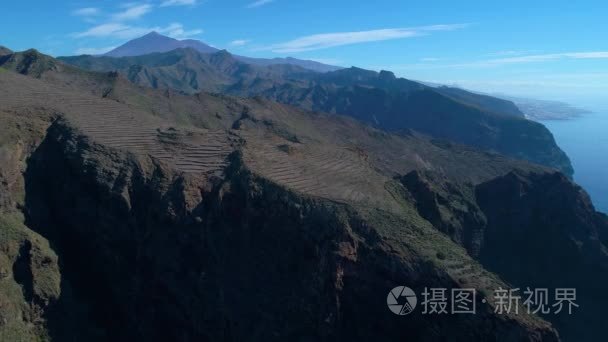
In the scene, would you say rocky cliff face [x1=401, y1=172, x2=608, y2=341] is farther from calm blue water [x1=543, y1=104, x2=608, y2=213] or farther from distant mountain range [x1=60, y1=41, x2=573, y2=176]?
distant mountain range [x1=60, y1=41, x2=573, y2=176]

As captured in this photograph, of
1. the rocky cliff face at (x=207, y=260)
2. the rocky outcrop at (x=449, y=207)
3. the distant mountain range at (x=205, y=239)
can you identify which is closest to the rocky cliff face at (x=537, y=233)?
the rocky outcrop at (x=449, y=207)

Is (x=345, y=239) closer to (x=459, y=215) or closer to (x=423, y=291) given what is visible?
(x=423, y=291)

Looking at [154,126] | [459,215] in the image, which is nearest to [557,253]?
[459,215]

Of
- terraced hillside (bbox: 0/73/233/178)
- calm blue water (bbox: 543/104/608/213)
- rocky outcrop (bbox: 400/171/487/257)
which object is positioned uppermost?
terraced hillside (bbox: 0/73/233/178)

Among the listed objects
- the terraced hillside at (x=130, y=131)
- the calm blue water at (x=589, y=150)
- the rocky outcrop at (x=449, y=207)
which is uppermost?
the terraced hillside at (x=130, y=131)

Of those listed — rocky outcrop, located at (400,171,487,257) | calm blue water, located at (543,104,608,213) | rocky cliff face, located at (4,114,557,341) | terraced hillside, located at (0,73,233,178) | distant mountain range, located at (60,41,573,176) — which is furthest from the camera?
distant mountain range, located at (60,41,573,176)

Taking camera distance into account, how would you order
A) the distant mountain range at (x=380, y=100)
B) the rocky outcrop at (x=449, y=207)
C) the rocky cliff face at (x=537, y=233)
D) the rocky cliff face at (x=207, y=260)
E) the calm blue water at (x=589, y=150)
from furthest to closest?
the distant mountain range at (x=380, y=100) < the calm blue water at (x=589, y=150) < the rocky cliff face at (x=537, y=233) < the rocky outcrop at (x=449, y=207) < the rocky cliff face at (x=207, y=260)

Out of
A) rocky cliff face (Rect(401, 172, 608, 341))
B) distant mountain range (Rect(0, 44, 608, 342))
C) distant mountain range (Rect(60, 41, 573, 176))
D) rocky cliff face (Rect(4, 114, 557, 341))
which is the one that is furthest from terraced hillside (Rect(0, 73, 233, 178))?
distant mountain range (Rect(60, 41, 573, 176))

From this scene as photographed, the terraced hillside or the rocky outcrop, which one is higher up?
the terraced hillside

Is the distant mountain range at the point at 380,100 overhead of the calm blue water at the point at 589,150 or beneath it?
overhead

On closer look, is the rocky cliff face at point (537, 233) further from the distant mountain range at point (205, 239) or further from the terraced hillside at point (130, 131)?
the terraced hillside at point (130, 131)
